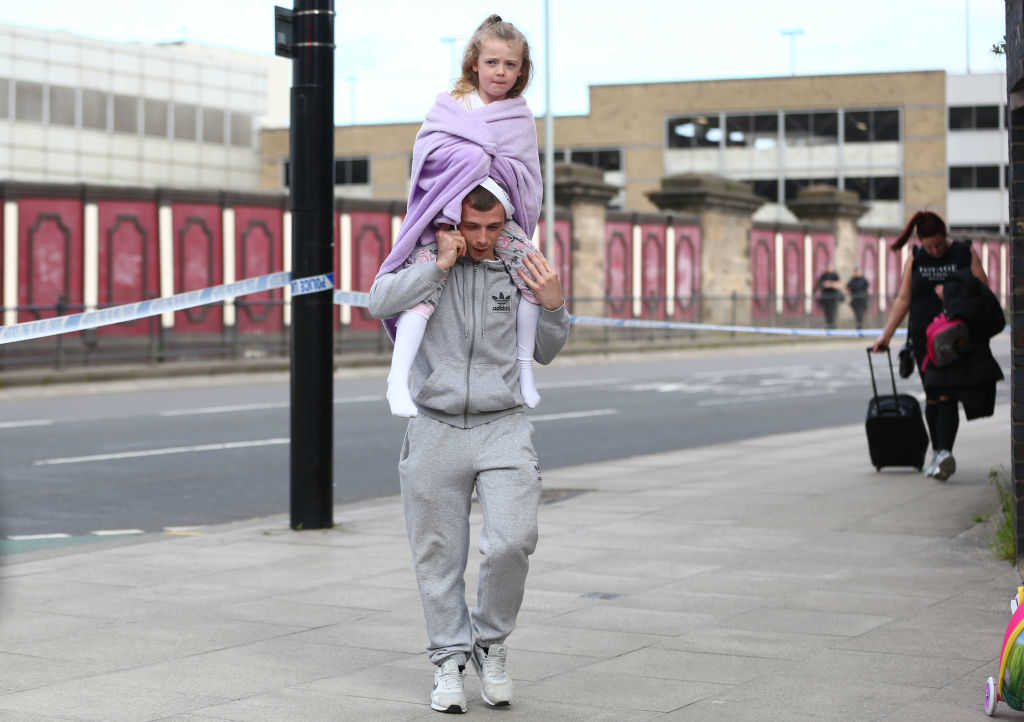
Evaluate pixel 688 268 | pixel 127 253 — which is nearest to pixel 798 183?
pixel 688 268

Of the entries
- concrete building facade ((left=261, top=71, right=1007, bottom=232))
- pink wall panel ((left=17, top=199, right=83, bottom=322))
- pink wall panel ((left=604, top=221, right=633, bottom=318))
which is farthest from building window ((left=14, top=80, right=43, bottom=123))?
pink wall panel ((left=17, top=199, right=83, bottom=322))

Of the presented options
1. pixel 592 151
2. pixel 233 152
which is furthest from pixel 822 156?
pixel 233 152

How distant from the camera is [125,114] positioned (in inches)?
2451

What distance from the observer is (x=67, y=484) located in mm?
11281

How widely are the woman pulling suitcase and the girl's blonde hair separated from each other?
562 centimetres

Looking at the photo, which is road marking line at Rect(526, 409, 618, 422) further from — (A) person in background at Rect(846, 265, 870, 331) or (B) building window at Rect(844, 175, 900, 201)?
(B) building window at Rect(844, 175, 900, 201)

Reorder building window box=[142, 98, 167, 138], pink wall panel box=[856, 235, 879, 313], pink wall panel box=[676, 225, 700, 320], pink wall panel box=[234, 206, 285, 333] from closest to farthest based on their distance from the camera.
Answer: pink wall panel box=[234, 206, 285, 333] < pink wall panel box=[676, 225, 700, 320] < pink wall panel box=[856, 235, 879, 313] < building window box=[142, 98, 167, 138]

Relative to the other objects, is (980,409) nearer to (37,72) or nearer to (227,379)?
(227,379)

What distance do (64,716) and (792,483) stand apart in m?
6.79

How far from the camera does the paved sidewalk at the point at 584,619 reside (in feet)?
16.0

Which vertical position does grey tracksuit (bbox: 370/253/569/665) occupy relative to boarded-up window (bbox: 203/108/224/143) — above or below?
below

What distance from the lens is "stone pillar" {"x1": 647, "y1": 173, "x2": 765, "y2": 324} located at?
137ft

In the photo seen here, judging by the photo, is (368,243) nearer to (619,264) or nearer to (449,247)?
(619,264)

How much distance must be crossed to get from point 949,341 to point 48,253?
62.2ft
